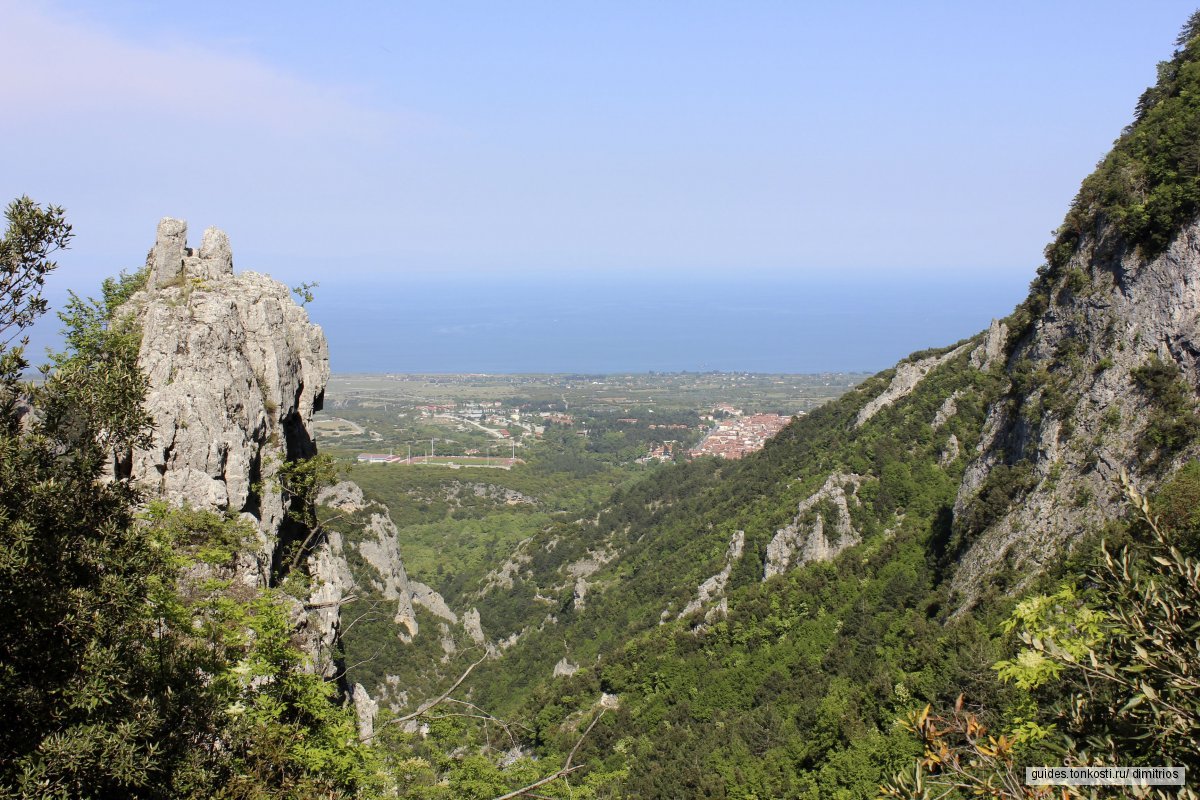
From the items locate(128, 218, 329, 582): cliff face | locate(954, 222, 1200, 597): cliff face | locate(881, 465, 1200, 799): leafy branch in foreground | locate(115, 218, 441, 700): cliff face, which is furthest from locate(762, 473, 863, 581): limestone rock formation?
locate(881, 465, 1200, 799): leafy branch in foreground

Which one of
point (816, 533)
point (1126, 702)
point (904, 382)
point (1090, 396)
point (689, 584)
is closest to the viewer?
point (1126, 702)

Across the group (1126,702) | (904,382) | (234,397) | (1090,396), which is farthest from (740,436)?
(1126,702)

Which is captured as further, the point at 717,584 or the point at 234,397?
the point at 717,584

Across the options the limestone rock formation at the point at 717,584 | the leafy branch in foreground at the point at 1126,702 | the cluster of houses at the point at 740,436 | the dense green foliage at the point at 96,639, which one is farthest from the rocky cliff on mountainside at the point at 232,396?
the cluster of houses at the point at 740,436

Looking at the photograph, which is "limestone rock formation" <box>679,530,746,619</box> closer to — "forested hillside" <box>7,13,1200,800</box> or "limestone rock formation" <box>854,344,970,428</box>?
"forested hillside" <box>7,13,1200,800</box>

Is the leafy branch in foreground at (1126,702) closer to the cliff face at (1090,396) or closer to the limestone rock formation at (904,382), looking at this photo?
the cliff face at (1090,396)

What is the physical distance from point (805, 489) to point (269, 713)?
A: 30.4 metres

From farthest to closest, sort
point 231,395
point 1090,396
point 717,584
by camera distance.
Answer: point 717,584 < point 1090,396 < point 231,395

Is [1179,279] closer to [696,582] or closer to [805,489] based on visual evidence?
[805,489]

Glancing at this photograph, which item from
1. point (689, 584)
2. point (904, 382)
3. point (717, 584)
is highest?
point (904, 382)

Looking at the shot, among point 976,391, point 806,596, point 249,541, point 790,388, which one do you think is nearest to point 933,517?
point 806,596

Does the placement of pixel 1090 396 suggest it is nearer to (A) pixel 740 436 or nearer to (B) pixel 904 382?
(B) pixel 904 382

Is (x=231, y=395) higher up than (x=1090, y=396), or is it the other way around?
(x=231, y=395)

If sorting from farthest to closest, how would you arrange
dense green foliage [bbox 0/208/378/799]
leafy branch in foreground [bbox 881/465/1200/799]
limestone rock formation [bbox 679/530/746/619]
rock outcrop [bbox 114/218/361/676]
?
limestone rock formation [bbox 679/530/746/619], rock outcrop [bbox 114/218/361/676], dense green foliage [bbox 0/208/378/799], leafy branch in foreground [bbox 881/465/1200/799]
